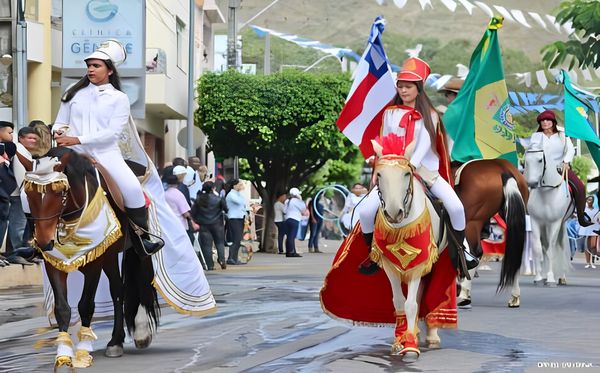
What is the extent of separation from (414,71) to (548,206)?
7967mm

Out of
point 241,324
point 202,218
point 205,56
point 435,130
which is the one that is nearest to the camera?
point 435,130

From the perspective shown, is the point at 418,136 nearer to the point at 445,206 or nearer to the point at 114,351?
the point at 445,206

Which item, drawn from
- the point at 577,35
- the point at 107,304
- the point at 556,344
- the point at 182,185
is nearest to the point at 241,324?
the point at 107,304

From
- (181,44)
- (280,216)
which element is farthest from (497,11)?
(181,44)

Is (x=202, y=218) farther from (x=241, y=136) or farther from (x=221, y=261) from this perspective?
(x=241, y=136)

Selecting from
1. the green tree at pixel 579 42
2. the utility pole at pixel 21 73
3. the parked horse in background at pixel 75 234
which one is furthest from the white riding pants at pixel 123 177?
the green tree at pixel 579 42

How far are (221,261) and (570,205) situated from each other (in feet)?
28.9

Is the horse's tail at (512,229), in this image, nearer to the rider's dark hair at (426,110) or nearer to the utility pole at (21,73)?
the rider's dark hair at (426,110)

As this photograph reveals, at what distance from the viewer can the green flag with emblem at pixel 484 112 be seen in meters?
14.5

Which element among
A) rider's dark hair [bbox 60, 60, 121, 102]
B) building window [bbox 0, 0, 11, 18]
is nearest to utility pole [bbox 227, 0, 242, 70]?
building window [bbox 0, 0, 11, 18]

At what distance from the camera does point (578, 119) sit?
1881 centimetres

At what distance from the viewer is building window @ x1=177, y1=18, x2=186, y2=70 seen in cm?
4710

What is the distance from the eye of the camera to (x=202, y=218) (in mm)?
24422

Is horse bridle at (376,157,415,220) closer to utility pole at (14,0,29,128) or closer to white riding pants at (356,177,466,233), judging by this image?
white riding pants at (356,177,466,233)
